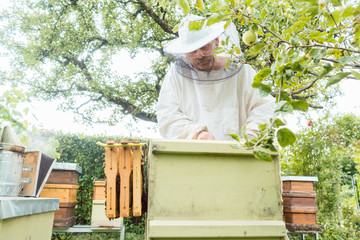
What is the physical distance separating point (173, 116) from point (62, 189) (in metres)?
2.37

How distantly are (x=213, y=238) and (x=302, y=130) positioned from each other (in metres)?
4.68

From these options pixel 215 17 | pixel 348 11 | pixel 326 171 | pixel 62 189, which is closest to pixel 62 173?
pixel 62 189

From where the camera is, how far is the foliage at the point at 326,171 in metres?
4.60

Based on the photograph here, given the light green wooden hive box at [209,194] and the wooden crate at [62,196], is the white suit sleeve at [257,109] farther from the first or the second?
the wooden crate at [62,196]

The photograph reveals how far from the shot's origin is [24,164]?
1349 mm

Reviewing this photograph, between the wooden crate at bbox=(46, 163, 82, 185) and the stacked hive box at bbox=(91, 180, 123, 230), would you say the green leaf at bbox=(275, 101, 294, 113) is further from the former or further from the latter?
the stacked hive box at bbox=(91, 180, 123, 230)

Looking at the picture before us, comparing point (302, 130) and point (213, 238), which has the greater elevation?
point (302, 130)

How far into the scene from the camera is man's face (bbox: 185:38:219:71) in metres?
1.69

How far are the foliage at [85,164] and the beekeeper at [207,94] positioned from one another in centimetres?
383

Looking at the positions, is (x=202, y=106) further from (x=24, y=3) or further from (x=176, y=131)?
(x=24, y=3)

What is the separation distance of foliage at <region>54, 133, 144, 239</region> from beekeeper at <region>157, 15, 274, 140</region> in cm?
383

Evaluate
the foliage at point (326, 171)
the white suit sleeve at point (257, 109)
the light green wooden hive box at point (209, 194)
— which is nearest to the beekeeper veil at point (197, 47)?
the white suit sleeve at point (257, 109)

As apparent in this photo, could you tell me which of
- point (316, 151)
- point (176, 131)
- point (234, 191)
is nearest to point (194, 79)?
point (176, 131)

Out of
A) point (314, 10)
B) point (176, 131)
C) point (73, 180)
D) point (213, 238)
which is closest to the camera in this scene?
point (314, 10)
